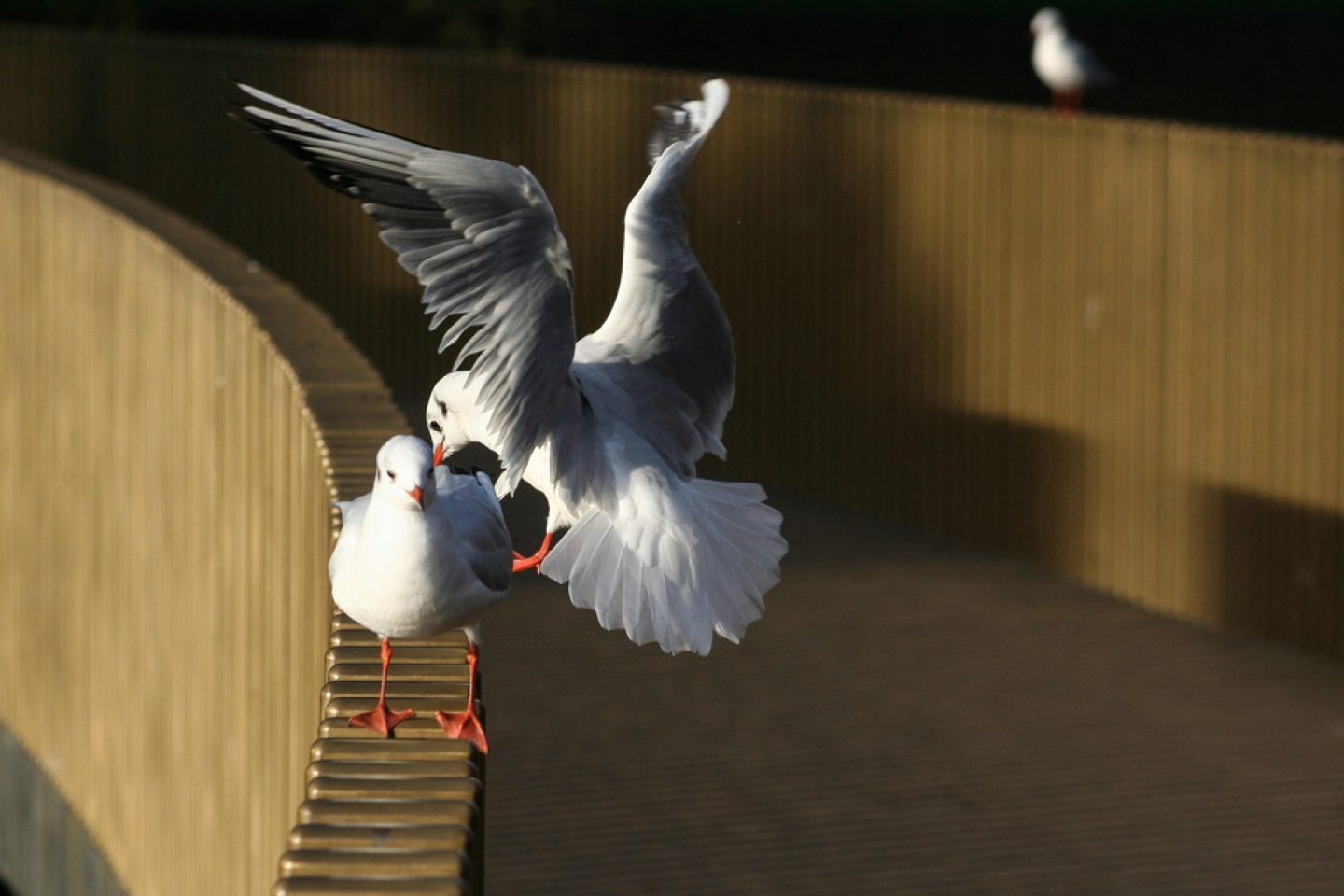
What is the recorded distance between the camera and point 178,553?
224 inches

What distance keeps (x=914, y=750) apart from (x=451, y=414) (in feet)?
7.76

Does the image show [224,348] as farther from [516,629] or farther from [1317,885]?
[1317,885]

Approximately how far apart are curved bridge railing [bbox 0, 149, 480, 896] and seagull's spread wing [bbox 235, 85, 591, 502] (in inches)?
16.8

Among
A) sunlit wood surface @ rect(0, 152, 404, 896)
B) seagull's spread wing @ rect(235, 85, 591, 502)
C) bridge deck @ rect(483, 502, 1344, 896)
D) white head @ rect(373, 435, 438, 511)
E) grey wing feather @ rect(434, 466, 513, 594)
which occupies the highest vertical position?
seagull's spread wing @ rect(235, 85, 591, 502)

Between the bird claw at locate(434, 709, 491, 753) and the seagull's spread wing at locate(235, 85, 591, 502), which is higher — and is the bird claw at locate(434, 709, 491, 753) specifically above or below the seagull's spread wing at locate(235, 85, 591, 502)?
below

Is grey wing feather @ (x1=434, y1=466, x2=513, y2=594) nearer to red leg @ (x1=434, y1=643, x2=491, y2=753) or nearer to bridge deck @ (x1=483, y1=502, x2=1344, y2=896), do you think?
red leg @ (x1=434, y1=643, x2=491, y2=753)

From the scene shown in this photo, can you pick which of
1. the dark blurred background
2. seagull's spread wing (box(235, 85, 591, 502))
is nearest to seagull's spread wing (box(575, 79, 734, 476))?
seagull's spread wing (box(235, 85, 591, 502))

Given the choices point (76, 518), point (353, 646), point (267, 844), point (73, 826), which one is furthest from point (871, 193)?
point (353, 646)

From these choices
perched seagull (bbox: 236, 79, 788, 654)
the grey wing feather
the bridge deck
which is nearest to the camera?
the grey wing feather

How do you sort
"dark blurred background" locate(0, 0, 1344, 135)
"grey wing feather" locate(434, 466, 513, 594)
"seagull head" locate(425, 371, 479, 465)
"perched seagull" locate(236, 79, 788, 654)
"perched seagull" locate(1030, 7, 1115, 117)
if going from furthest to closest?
"dark blurred background" locate(0, 0, 1344, 135) < "perched seagull" locate(1030, 7, 1115, 117) < "seagull head" locate(425, 371, 479, 465) < "perched seagull" locate(236, 79, 788, 654) < "grey wing feather" locate(434, 466, 513, 594)

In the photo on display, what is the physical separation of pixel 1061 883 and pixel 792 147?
441cm

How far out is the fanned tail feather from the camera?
343 cm

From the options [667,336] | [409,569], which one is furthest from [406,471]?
[667,336]

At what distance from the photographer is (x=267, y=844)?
13.4ft
